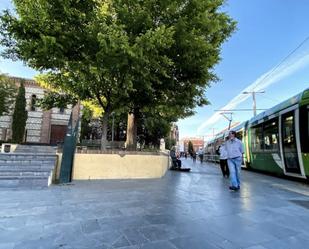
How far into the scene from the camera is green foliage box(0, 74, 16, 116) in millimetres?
22200

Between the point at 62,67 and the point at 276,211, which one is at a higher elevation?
the point at 62,67

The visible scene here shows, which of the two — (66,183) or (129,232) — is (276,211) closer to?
(129,232)

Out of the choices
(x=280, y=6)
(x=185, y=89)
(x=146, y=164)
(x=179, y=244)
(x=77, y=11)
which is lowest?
(x=179, y=244)

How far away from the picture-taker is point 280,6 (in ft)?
43.0

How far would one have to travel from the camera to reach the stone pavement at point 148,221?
3270 millimetres

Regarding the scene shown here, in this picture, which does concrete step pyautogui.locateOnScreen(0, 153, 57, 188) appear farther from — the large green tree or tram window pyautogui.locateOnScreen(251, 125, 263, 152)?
tram window pyautogui.locateOnScreen(251, 125, 263, 152)

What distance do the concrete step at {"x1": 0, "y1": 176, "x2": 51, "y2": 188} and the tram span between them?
9.16 metres

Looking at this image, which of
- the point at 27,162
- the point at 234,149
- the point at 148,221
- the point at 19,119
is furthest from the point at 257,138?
the point at 19,119

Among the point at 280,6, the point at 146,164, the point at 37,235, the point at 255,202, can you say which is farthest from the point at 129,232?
the point at 280,6

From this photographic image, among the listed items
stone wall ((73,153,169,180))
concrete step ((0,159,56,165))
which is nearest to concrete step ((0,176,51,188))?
concrete step ((0,159,56,165))

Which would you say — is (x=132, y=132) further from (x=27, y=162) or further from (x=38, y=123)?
(x=38, y=123)

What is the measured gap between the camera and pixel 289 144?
34.3 feet

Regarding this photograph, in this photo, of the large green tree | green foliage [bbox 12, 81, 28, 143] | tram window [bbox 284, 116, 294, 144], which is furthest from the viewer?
green foliage [bbox 12, 81, 28, 143]

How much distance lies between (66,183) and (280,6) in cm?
1350
